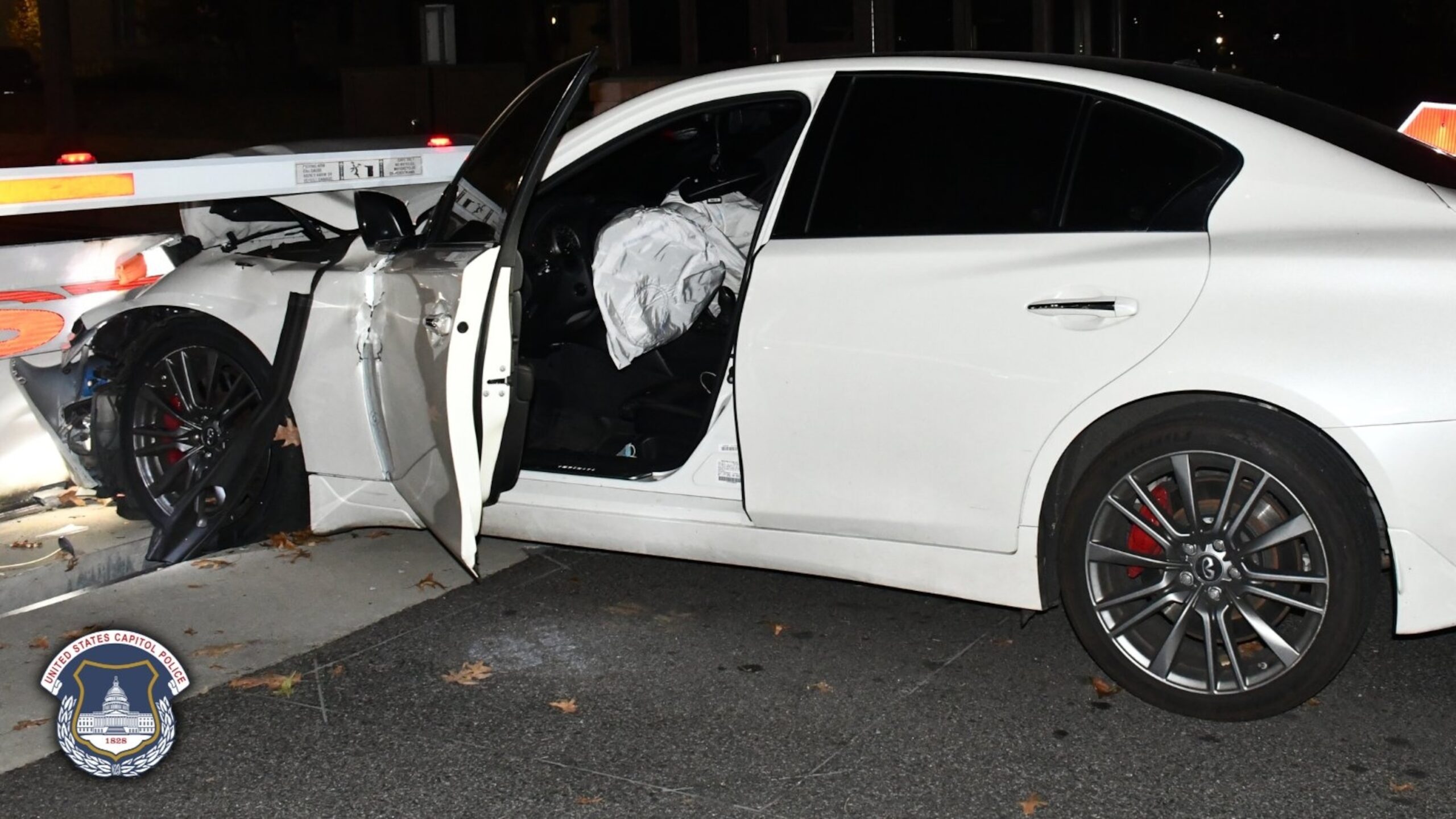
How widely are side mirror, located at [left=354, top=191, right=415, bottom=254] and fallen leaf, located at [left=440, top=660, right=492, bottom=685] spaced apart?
4.83 ft

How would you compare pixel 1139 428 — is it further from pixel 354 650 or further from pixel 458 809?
pixel 354 650

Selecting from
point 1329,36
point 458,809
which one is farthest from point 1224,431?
point 1329,36

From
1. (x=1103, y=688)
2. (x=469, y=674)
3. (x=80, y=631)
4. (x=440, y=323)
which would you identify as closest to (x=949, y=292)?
(x=1103, y=688)

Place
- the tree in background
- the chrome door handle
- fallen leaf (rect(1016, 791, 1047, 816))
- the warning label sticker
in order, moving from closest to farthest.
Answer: fallen leaf (rect(1016, 791, 1047, 816)) < the chrome door handle < the warning label sticker < the tree in background

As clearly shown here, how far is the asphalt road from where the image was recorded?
3.69 meters

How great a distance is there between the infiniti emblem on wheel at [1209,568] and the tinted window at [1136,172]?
87 centimetres

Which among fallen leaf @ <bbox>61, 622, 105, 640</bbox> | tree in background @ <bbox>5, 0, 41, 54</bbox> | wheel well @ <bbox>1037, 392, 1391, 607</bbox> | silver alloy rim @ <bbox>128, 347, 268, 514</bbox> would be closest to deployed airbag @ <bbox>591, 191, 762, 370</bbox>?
silver alloy rim @ <bbox>128, 347, 268, 514</bbox>

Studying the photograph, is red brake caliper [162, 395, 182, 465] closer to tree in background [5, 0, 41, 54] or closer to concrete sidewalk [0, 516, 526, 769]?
concrete sidewalk [0, 516, 526, 769]

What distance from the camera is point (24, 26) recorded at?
44.1 metres

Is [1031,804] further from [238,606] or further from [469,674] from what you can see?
[238,606]

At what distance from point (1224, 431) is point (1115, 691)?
35.0 inches

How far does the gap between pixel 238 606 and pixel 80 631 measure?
1.64 feet

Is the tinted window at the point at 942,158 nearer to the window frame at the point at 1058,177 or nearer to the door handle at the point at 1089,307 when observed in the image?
the window frame at the point at 1058,177

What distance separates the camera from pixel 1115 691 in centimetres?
431
